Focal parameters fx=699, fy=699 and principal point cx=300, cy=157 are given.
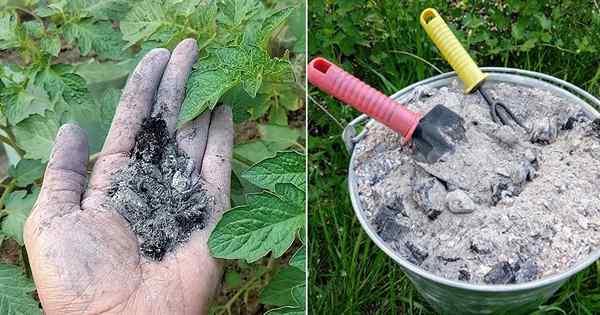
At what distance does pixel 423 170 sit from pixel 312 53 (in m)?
0.63

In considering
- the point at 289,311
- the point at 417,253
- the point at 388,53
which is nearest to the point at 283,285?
the point at 289,311

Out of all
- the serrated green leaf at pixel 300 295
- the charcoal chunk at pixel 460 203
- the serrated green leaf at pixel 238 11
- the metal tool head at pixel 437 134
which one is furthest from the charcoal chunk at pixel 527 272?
the serrated green leaf at pixel 238 11

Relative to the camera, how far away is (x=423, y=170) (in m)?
1.37

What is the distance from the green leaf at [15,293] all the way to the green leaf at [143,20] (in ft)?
1.61

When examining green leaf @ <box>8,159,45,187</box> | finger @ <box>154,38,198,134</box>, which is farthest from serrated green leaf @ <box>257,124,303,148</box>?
green leaf @ <box>8,159,45,187</box>

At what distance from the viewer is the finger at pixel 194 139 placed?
132 cm

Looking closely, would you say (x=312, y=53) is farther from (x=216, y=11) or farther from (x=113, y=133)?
(x=113, y=133)

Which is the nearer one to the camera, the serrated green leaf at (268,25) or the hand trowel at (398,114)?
the serrated green leaf at (268,25)

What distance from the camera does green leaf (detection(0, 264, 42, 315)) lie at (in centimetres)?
126

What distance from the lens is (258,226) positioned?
1.14 meters

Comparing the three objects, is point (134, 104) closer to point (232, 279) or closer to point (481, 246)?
point (232, 279)

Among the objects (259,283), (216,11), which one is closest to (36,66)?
(216,11)

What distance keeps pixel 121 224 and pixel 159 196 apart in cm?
8

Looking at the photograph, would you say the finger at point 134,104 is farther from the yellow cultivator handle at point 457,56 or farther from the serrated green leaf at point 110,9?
the yellow cultivator handle at point 457,56
